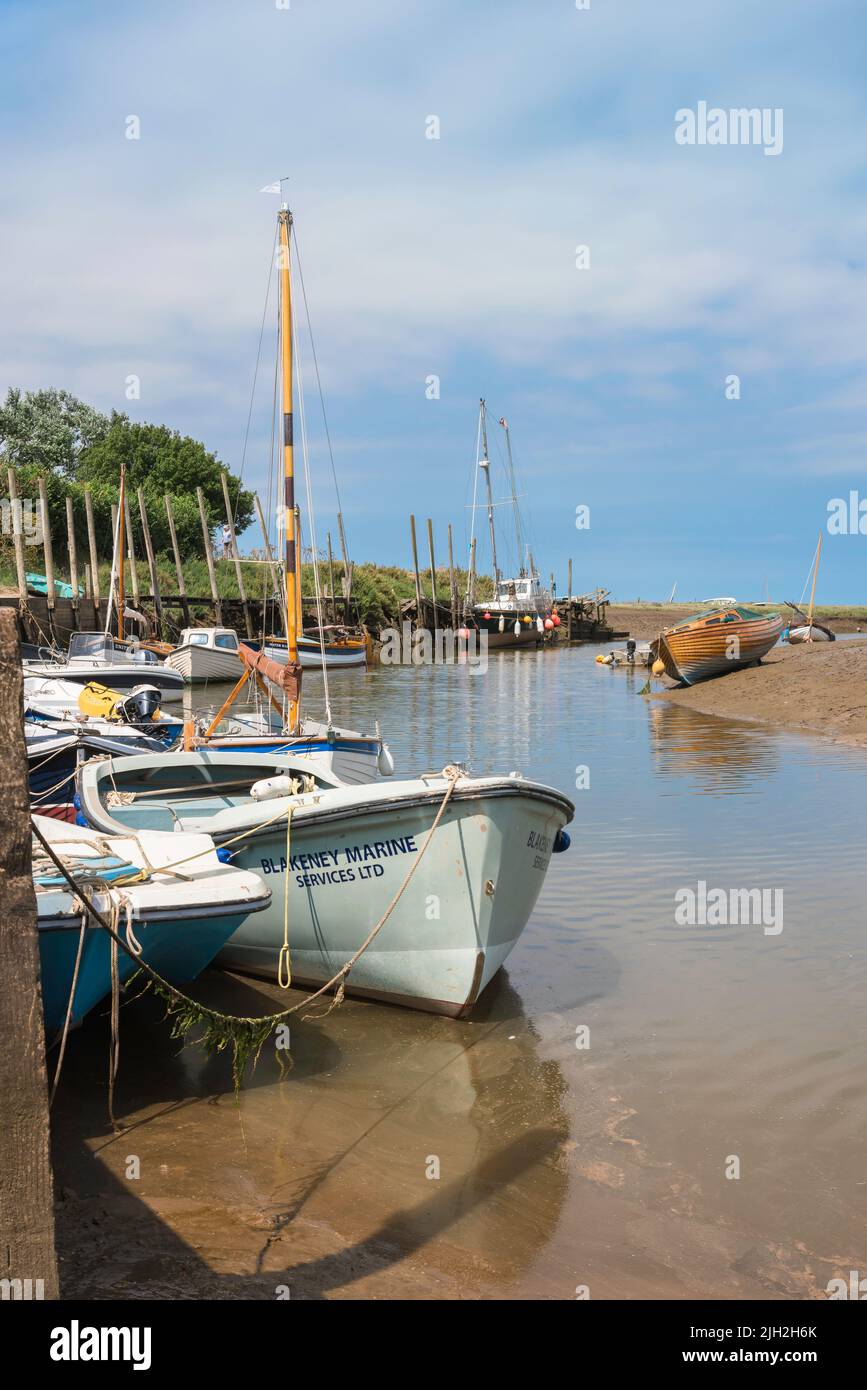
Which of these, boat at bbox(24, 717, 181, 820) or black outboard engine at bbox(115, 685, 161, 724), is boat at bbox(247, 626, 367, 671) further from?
boat at bbox(24, 717, 181, 820)

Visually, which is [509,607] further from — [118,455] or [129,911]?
[129,911]

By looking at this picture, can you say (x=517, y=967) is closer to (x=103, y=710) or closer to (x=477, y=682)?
(x=103, y=710)

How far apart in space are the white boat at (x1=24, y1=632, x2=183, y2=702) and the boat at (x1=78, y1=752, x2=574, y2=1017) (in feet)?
54.5

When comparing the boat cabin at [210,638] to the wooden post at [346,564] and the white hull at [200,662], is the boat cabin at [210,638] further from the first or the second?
the wooden post at [346,564]

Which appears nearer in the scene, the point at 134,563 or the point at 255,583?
the point at 134,563

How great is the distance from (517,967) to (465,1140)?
281cm

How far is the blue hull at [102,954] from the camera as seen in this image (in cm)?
593

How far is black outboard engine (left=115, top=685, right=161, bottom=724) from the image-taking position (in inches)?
733

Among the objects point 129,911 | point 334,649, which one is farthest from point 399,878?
point 334,649

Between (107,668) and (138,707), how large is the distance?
10.0m

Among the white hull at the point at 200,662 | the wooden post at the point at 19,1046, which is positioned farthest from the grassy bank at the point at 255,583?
the wooden post at the point at 19,1046

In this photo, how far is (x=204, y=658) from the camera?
38000 millimetres

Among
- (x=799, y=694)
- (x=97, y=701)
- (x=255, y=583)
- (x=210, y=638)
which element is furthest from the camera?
(x=255, y=583)

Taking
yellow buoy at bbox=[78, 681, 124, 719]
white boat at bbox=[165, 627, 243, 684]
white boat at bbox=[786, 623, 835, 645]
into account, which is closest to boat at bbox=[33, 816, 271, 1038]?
yellow buoy at bbox=[78, 681, 124, 719]
